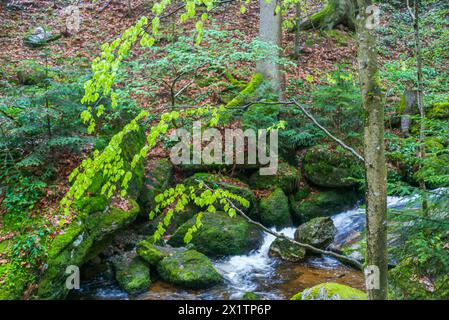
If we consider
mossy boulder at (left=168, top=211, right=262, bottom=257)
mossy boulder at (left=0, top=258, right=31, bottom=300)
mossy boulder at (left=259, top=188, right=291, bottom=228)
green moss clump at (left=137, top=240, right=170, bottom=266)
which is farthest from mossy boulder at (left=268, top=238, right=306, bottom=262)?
mossy boulder at (left=0, top=258, right=31, bottom=300)

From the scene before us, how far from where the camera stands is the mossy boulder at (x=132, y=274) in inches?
241

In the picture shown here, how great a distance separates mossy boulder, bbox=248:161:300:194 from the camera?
9.17 metres

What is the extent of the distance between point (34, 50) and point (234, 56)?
9.03m

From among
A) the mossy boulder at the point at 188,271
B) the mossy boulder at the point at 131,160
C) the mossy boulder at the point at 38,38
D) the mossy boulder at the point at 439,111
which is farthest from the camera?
the mossy boulder at the point at 38,38

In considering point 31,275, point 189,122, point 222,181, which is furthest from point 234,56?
point 31,275

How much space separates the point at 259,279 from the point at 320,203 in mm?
3138

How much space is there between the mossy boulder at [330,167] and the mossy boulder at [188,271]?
4211 mm

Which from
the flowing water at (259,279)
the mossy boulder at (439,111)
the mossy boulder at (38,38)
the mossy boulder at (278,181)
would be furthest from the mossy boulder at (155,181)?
the mossy boulder at (38,38)

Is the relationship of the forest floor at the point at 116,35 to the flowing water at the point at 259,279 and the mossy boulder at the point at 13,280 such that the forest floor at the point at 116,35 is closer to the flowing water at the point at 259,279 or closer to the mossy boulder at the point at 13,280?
the flowing water at the point at 259,279

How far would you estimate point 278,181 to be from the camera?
30.1 ft

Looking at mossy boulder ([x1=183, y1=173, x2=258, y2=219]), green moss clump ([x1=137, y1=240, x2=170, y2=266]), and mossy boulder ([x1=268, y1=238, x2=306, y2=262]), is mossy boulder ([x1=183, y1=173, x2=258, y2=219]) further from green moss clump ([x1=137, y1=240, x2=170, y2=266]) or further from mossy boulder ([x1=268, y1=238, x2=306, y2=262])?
green moss clump ([x1=137, y1=240, x2=170, y2=266])

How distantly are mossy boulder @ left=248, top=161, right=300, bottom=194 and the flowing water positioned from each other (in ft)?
5.24

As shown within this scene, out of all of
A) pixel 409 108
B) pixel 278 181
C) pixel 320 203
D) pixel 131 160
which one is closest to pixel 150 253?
pixel 131 160
